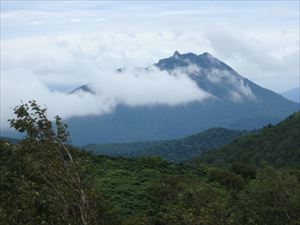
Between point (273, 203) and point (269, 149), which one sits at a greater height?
point (269, 149)

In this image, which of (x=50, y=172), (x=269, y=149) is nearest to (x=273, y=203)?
(x=50, y=172)

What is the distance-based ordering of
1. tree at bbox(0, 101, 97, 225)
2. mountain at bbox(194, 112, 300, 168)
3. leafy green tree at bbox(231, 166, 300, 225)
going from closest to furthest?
tree at bbox(0, 101, 97, 225) < leafy green tree at bbox(231, 166, 300, 225) < mountain at bbox(194, 112, 300, 168)

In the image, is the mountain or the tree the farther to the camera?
the mountain

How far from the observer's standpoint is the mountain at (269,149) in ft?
519

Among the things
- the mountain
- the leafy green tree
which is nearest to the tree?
the leafy green tree

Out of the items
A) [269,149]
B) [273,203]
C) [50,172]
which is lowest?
[273,203]

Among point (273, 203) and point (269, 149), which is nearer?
point (273, 203)

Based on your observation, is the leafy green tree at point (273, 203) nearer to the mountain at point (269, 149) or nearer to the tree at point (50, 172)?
the tree at point (50, 172)

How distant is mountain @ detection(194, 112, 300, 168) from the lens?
158 metres

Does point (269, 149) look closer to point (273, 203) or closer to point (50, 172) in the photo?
point (273, 203)

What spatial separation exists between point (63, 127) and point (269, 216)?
29775 millimetres

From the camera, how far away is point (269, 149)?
172 metres

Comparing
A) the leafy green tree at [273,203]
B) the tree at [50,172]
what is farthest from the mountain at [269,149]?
the tree at [50,172]

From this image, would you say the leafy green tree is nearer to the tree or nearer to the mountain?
the tree
